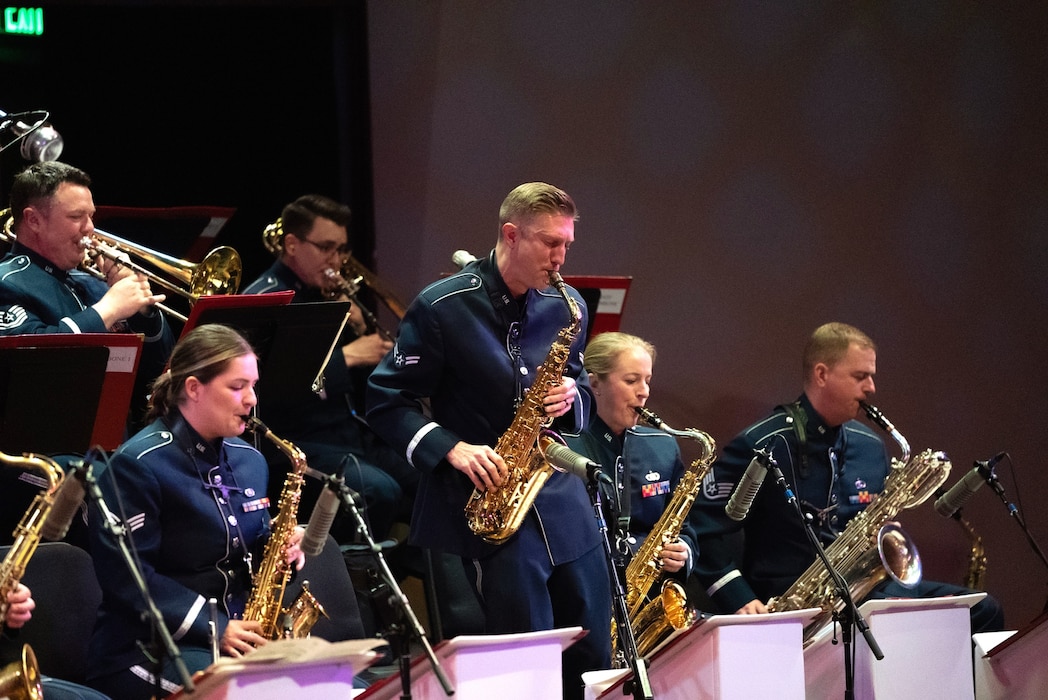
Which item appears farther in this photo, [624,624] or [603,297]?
[603,297]

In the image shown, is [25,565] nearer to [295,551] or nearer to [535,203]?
[295,551]

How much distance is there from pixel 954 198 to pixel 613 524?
157 inches

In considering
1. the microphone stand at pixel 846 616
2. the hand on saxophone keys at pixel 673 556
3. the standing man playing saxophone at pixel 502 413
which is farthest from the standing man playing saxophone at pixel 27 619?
the hand on saxophone keys at pixel 673 556

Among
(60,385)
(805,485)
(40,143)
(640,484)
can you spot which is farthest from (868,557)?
(40,143)

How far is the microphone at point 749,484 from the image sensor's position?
4.29m

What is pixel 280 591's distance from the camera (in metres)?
3.94

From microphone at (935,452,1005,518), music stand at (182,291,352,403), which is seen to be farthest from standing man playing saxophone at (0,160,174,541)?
microphone at (935,452,1005,518)

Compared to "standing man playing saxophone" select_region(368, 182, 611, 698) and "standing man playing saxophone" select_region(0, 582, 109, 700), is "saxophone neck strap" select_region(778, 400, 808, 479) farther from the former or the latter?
"standing man playing saxophone" select_region(0, 582, 109, 700)

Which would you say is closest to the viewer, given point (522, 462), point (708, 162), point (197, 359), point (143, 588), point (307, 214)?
point (143, 588)

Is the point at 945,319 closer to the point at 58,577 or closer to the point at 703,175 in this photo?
the point at 703,175

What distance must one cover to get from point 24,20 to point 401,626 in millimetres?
4064

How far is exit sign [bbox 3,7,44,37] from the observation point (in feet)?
20.0

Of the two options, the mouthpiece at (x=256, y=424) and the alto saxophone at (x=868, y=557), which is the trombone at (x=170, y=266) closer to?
the mouthpiece at (x=256, y=424)

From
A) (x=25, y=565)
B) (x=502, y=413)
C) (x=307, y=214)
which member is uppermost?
(x=307, y=214)
